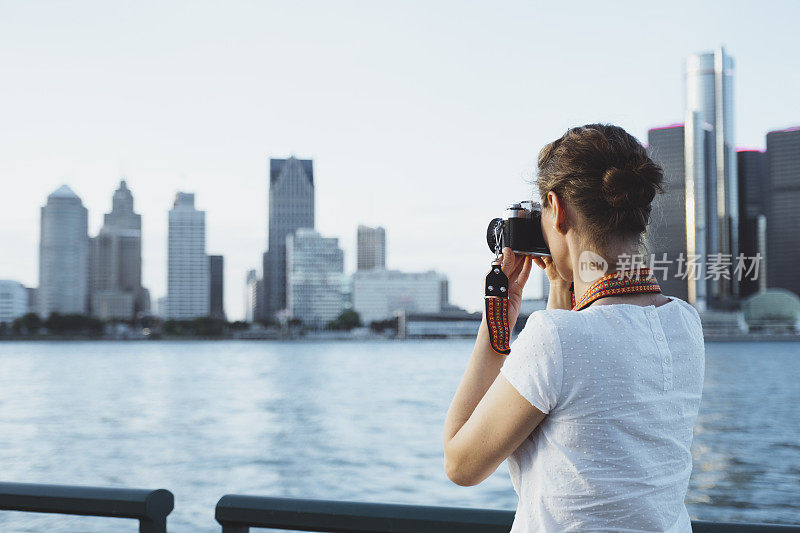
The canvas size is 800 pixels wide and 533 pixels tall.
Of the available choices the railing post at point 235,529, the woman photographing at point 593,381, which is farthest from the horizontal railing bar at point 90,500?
the woman photographing at point 593,381

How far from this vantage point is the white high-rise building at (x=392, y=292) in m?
115

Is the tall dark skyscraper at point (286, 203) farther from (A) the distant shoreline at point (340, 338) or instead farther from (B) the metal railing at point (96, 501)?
(B) the metal railing at point (96, 501)

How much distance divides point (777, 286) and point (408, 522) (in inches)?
4024

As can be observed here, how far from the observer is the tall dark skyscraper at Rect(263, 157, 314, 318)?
472ft

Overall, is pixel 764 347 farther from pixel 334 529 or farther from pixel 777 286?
pixel 334 529

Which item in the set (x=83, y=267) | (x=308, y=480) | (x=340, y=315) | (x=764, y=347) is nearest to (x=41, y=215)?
(x=83, y=267)

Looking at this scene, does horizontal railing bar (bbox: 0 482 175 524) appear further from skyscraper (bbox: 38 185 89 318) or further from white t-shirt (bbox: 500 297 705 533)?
skyscraper (bbox: 38 185 89 318)

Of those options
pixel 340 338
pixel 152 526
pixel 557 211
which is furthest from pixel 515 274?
pixel 340 338

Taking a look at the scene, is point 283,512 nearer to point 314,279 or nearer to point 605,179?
point 605,179

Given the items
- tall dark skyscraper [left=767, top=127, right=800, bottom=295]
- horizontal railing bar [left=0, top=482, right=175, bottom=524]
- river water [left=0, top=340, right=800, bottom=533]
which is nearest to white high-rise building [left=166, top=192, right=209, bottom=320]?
river water [left=0, top=340, right=800, bottom=533]

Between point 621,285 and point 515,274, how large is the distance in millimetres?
233

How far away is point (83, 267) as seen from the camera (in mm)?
135500

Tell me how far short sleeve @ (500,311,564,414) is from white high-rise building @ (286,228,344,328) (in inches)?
4740

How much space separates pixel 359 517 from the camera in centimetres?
159
